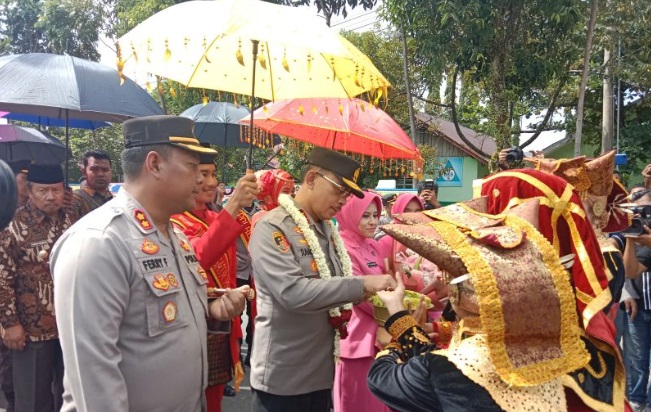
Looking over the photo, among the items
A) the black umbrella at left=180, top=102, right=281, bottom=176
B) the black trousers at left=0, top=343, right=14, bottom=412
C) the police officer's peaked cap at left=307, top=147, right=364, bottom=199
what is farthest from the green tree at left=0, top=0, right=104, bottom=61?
the police officer's peaked cap at left=307, top=147, right=364, bottom=199

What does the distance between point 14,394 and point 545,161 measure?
12.6 ft

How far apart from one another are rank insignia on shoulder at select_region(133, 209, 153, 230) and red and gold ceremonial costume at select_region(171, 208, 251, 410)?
0.75 meters

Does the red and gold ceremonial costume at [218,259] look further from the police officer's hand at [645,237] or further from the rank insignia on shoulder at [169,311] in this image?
the police officer's hand at [645,237]

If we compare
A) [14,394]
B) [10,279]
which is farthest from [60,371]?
[10,279]

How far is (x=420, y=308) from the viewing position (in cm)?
308

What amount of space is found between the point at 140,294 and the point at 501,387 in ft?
4.15

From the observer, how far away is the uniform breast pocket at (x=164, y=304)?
76.3 inches

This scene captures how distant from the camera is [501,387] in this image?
1.70 m

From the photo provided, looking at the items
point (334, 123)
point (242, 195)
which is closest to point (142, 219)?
point (242, 195)

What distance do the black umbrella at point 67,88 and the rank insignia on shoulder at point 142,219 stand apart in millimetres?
2134

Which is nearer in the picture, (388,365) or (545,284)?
(545,284)

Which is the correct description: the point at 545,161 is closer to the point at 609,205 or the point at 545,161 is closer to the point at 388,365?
the point at 609,205

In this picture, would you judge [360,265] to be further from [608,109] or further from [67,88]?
[608,109]

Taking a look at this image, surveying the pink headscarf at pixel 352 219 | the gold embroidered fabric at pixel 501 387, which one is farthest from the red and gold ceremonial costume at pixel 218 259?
the gold embroidered fabric at pixel 501 387
